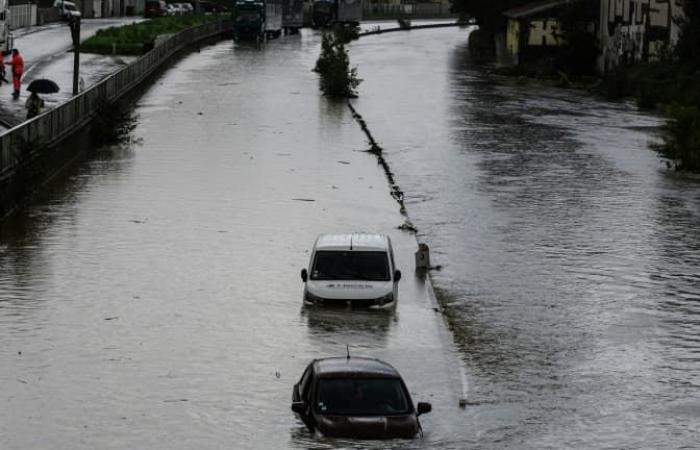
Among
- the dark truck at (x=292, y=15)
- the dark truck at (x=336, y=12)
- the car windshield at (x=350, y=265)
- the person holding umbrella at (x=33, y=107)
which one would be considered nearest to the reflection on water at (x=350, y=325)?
the car windshield at (x=350, y=265)

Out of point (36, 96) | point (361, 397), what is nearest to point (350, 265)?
point (361, 397)

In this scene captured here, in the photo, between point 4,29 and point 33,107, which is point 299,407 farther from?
point 4,29

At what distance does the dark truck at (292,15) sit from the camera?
153750mm

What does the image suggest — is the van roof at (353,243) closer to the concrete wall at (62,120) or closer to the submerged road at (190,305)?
the submerged road at (190,305)

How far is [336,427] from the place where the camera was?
2252 cm

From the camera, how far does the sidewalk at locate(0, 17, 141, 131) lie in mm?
64062

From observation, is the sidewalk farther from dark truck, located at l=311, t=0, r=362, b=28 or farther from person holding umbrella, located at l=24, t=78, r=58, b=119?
dark truck, located at l=311, t=0, r=362, b=28

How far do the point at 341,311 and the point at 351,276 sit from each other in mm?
798

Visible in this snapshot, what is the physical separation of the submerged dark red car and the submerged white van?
1020 centimetres

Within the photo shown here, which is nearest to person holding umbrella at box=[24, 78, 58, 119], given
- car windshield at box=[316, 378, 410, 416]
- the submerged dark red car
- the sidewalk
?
the sidewalk

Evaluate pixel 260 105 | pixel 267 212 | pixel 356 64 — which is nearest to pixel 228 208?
pixel 267 212

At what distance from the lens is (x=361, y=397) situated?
899 inches

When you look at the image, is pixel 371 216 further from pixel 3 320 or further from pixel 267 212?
pixel 3 320

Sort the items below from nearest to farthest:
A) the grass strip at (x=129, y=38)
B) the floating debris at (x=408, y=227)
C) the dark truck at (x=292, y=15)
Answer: the floating debris at (x=408, y=227), the grass strip at (x=129, y=38), the dark truck at (x=292, y=15)
